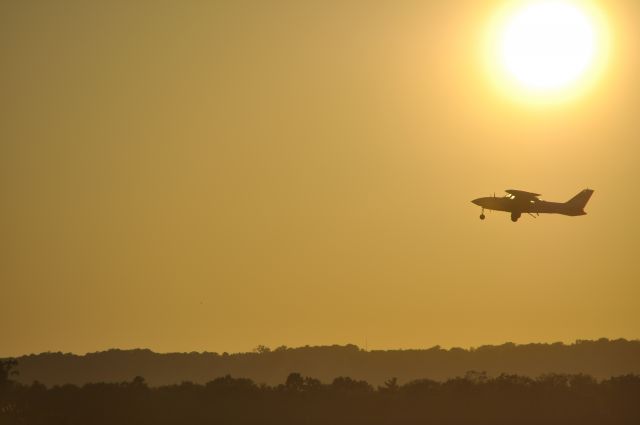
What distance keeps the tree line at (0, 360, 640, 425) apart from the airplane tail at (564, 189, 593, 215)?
25580mm

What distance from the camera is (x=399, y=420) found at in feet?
577

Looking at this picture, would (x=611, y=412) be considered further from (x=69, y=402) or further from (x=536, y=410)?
(x=69, y=402)

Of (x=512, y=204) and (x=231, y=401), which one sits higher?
(x=512, y=204)

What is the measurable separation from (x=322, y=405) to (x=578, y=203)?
43724 millimetres

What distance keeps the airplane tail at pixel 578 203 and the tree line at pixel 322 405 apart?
25.6m

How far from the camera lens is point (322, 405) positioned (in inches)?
7318

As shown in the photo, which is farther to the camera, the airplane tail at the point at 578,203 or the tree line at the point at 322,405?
the tree line at the point at 322,405

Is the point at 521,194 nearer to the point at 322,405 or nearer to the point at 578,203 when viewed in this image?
the point at 578,203

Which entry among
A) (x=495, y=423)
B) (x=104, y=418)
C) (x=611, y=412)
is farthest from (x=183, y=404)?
(x=611, y=412)

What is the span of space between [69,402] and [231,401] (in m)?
24.1

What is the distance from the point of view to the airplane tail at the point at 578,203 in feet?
518

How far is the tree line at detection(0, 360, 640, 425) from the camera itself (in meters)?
169

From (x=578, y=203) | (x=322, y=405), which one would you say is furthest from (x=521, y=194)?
(x=322, y=405)

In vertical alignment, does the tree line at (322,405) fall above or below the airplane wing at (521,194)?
below
